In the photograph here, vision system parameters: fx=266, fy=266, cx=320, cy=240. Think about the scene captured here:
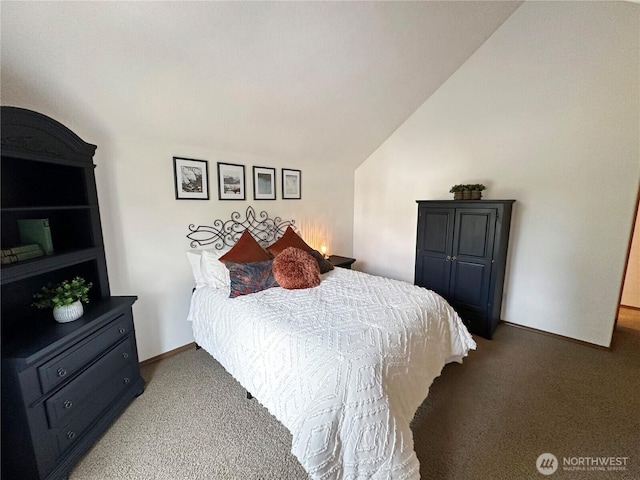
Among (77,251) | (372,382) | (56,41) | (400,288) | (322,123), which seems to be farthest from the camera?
(322,123)

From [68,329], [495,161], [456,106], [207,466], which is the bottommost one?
[207,466]

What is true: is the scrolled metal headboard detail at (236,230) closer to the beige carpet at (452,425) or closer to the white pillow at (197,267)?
the white pillow at (197,267)

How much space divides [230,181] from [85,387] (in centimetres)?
209

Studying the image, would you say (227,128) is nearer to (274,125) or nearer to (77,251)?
(274,125)

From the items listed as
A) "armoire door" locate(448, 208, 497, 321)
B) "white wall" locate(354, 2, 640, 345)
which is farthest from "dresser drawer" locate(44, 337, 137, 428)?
"white wall" locate(354, 2, 640, 345)

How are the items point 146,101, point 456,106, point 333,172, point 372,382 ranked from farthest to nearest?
point 333,172, point 456,106, point 146,101, point 372,382

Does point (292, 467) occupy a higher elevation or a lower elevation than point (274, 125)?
lower

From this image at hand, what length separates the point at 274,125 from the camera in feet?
9.35

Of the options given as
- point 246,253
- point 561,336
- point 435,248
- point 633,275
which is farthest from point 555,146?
point 246,253

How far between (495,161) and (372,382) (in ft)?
10.0

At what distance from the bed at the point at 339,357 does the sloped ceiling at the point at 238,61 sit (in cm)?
139

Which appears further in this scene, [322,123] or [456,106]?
[456,106]

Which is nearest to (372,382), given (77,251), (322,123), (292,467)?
(292,467)

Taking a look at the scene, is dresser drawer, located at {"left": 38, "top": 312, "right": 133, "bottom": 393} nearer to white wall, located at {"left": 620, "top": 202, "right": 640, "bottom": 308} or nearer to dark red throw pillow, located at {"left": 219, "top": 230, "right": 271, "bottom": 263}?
dark red throw pillow, located at {"left": 219, "top": 230, "right": 271, "bottom": 263}
